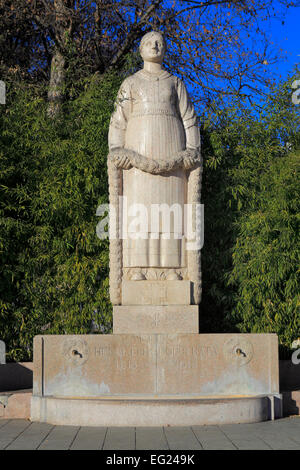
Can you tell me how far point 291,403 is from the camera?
7.43 meters

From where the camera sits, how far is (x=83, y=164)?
8945 millimetres

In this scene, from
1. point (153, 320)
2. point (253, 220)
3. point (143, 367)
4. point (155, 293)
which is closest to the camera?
point (143, 367)

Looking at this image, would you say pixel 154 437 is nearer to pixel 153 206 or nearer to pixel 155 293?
pixel 155 293

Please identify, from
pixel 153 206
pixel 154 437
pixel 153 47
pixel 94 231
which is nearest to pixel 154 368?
pixel 154 437

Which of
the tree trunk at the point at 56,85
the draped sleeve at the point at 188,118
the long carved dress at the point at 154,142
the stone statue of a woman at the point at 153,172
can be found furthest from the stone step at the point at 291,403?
the tree trunk at the point at 56,85

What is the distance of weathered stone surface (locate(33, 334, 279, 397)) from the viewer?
23.3ft

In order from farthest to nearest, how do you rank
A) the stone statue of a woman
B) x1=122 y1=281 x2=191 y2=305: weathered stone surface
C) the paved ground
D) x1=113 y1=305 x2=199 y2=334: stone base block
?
the stone statue of a woman, x1=122 y1=281 x2=191 y2=305: weathered stone surface, x1=113 y1=305 x2=199 y2=334: stone base block, the paved ground

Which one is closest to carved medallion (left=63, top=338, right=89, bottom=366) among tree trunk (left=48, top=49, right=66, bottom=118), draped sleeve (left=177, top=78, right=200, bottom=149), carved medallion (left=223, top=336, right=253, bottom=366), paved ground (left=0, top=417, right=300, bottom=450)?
paved ground (left=0, top=417, right=300, bottom=450)

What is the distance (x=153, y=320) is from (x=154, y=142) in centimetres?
215

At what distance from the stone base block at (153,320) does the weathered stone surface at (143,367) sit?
198 mm

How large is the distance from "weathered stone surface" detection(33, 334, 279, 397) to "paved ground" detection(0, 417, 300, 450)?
0.58m

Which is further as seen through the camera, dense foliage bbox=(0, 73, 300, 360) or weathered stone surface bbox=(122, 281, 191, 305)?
dense foliage bbox=(0, 73, 300, 360)

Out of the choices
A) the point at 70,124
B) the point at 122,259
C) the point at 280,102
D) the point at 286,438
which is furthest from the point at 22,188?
the point at 286,438

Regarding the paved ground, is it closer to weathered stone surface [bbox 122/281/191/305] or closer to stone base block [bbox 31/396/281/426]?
stone base block [bbox 31/396/281/426]
